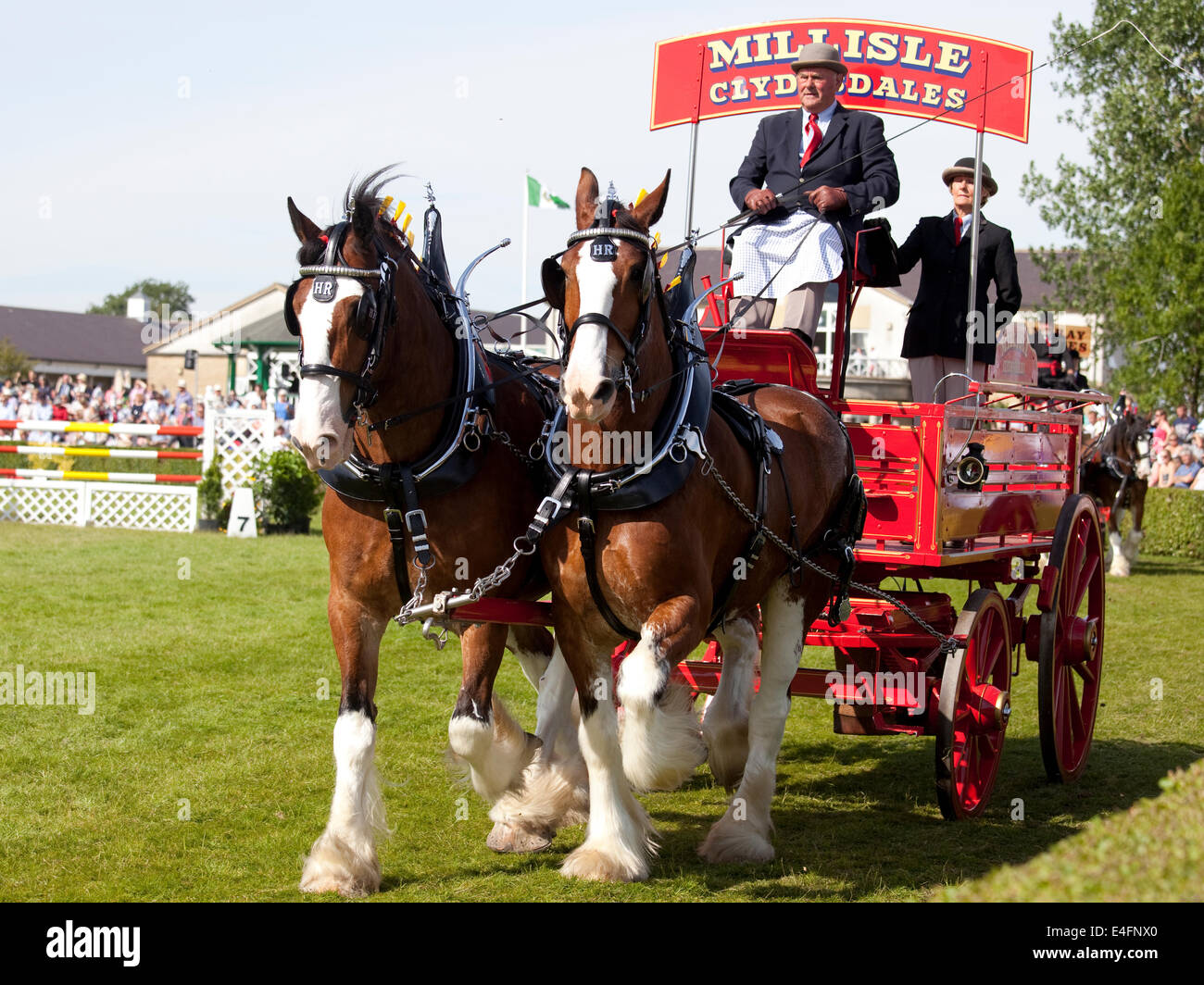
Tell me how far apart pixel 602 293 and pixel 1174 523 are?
16676 mm

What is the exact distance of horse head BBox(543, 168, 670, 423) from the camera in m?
3.81

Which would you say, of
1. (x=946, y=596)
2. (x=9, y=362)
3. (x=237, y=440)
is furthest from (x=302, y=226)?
(x=9, y=362)

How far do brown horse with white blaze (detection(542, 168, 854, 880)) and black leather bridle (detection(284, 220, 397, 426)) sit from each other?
0.56 metres

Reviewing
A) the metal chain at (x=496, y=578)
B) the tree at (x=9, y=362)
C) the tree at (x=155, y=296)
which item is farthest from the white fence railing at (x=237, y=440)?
the tree at (x=155, y=296)

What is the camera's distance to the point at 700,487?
14.4 feet

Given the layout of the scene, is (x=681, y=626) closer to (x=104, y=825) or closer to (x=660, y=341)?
(x=660, y=341)

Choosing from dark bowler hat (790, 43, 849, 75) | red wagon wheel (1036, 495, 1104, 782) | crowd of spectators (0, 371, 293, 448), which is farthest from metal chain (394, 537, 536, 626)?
crowd of spectators (0, 371, 293, 448)

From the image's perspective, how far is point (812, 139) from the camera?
6.33 meters

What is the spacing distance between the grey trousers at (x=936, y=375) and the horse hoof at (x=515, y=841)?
3.43m

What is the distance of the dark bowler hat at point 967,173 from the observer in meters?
7.13

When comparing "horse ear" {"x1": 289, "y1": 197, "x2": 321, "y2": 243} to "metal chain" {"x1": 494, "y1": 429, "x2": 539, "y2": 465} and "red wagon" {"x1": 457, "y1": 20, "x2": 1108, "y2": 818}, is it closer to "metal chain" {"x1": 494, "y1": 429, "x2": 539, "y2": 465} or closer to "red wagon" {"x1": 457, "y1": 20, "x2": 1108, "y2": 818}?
"metal chain" {"x1": 494, "y1": 429, "x2": 539, "y2": 465}

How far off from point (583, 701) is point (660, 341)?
52.1 inches

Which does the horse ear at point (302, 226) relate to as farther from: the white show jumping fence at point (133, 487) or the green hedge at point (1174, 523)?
the green hedge at point (1174, 523)

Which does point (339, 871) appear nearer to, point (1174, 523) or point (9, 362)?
point (1174, 523)
